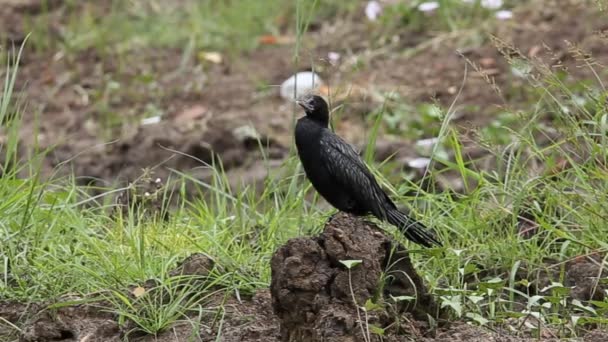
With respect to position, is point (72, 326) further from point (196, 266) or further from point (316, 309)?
point (316, 309)

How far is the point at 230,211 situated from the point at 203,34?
4.37m

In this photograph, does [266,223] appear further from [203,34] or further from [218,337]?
[203,34]

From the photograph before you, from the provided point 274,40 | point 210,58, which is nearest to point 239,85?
point 210,58

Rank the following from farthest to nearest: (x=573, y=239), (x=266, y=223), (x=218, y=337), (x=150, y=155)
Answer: (x=150, y=155)
(x=266, y=223)
(x=573, y=239)
(x=218, y=337)

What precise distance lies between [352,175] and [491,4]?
4.68 m

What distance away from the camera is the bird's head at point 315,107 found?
15.7 ft

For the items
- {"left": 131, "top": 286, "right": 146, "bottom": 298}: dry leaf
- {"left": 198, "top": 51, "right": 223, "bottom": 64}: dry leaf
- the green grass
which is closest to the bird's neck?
the green grass

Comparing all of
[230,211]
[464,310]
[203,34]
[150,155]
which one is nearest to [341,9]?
[203,34]

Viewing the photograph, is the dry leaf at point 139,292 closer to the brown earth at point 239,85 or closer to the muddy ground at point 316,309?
the muddy ground at point 316,309

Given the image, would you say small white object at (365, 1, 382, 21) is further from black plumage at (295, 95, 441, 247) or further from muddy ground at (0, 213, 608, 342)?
muddy ground at (0, 213, 608, 342)

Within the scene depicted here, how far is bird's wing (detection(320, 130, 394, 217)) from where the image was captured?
4664 mm

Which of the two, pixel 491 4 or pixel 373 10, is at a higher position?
pixel 491 4

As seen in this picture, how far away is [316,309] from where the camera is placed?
389 centimetres

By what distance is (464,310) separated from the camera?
4301 mm
